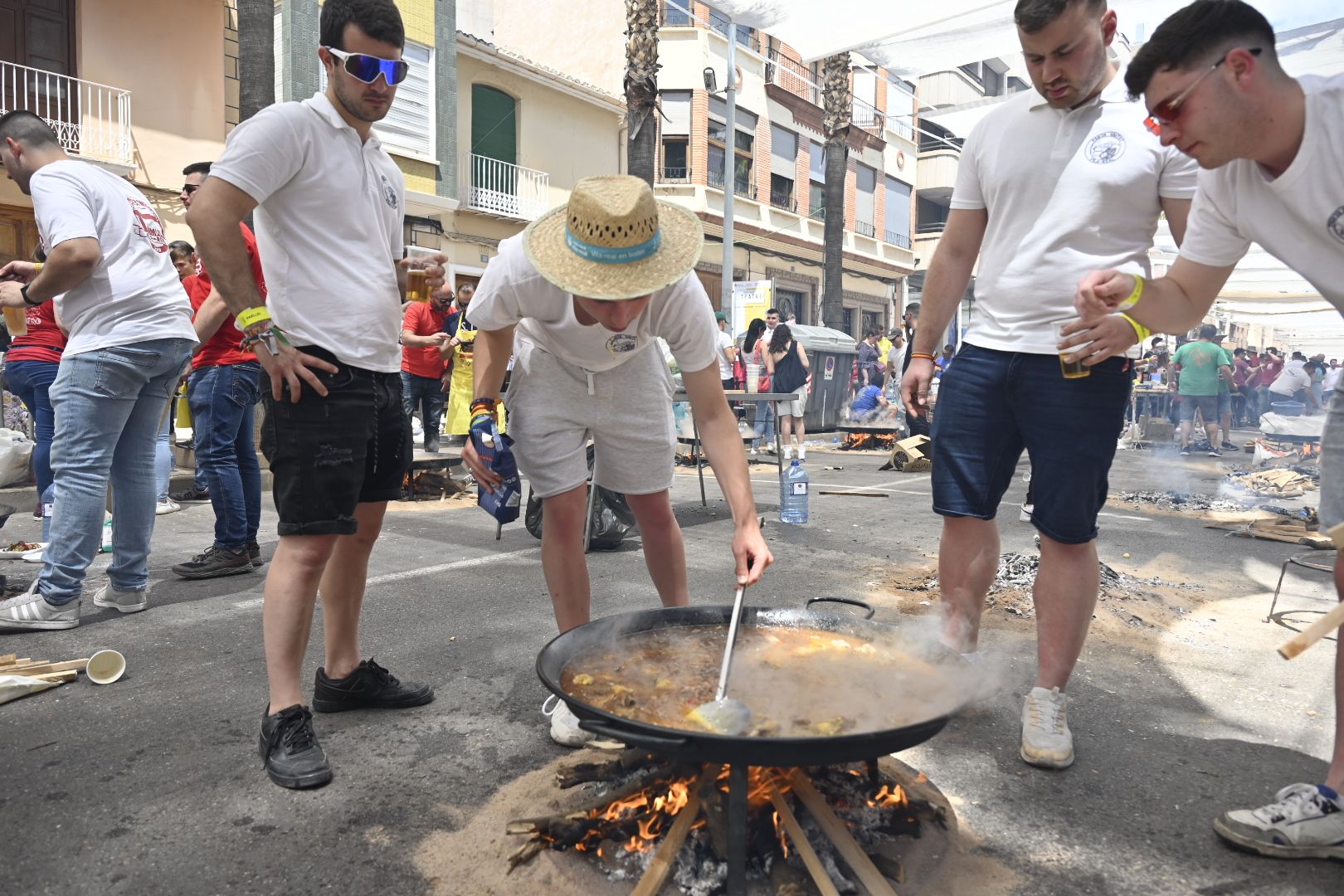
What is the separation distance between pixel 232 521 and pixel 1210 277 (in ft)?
14.3

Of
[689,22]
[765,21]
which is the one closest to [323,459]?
[765,21]

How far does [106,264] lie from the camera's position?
140 inches

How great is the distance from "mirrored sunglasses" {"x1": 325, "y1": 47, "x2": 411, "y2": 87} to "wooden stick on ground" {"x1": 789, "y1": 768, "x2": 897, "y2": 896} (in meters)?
2.07

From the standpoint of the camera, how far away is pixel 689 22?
78.7ft

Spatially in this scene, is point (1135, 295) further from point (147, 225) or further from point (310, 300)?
point (147, 225)

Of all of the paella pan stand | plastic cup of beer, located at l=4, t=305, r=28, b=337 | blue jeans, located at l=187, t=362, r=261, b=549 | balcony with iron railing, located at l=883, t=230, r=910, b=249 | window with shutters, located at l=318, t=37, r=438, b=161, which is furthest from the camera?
balcony with iron railing, located at l=883, t=230, r=910, b=249

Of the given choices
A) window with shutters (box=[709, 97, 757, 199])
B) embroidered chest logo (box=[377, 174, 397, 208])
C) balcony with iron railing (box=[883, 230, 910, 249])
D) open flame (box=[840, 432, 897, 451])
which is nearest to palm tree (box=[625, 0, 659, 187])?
open flame (box=[840, 432, 897, 451])

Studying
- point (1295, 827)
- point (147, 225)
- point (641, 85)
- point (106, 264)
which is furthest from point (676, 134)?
point (1295, 827)

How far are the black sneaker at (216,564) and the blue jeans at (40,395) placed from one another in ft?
3.39

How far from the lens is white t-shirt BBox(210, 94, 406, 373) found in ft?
7.57

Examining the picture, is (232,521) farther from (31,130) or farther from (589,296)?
(589,296)

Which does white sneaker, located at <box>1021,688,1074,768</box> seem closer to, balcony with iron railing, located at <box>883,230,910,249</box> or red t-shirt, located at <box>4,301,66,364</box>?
red t-shirt, located at <box>4,301,66,364</box>

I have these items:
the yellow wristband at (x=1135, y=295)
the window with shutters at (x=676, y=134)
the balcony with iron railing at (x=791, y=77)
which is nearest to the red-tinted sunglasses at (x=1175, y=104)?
the yellow wristband at (x=1135, y=295)

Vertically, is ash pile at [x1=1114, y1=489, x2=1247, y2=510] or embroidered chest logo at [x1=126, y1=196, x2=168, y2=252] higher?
embroidered chest logo at [x1=126, y1=196, x2=168, y2=252]
